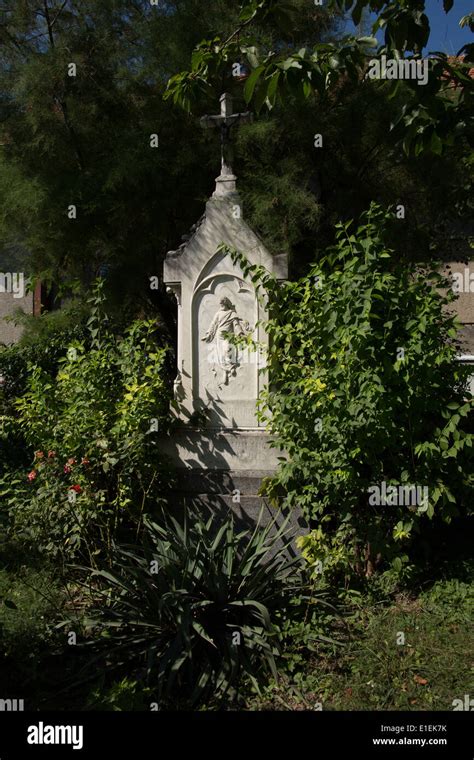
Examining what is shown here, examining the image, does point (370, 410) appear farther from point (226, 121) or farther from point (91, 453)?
point (226, 121)

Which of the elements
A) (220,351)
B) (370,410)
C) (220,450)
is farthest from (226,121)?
(370,410)

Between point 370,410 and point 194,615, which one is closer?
point 194,615

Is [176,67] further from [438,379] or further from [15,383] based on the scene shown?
[438,379]

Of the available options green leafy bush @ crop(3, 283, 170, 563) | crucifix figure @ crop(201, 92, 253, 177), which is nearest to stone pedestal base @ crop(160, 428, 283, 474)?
green leafy bush @ crop(3, 283, 170, 563)

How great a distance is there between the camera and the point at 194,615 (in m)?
4.14

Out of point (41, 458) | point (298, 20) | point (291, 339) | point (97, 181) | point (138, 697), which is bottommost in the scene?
point (138, 697)

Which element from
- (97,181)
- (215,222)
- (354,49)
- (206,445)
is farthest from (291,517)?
(97,181)

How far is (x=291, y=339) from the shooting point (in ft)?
16.9

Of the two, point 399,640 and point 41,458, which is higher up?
point 41,458

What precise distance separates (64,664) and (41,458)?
5.58ft

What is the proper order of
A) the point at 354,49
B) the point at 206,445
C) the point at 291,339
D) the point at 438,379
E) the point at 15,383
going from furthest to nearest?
the point at 15,383, the point at 206,445, the point at 291,339, the point at 438,379, the point at 354,49

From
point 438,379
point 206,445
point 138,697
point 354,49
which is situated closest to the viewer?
point 138,697

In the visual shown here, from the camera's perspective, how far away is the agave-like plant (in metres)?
3.86

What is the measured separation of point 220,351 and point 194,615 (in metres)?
2.34
